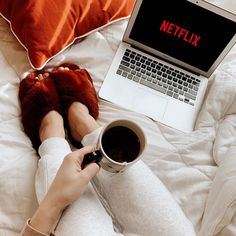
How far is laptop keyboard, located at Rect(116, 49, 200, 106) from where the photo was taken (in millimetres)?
1019

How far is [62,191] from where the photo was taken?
2.31 feet

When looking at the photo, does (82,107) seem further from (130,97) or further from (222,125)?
(222,125)

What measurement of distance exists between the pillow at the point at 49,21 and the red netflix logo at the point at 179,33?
190mm

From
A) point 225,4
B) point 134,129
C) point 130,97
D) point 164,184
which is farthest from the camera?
point 225,4

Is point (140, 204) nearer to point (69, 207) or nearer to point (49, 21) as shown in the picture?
point (69, 207)

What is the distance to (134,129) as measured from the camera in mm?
738

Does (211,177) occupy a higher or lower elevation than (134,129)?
lower

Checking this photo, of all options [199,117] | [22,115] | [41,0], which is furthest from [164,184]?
[41,0]

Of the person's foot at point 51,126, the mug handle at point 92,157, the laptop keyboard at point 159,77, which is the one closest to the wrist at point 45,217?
the mug handle at point 92,157

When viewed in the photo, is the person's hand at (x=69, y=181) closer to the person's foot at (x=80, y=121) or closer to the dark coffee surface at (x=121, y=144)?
the dark coffee surface at (x=121, y=144)

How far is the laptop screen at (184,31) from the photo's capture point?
3.01 ft

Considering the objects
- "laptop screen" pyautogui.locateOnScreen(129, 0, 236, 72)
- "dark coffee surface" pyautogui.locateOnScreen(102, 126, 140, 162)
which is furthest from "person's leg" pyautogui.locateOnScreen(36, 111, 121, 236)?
"laptop screen" pyautogui.locateOnScreen(129, 0, 236, 72)

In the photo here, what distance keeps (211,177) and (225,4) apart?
0.62 metres

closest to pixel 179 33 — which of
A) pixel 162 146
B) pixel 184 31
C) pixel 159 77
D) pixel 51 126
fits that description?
pixel 184 31
